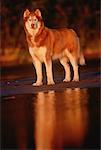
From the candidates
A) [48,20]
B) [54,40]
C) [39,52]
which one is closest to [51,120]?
[39,52]

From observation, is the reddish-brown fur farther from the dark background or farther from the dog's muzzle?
the dark background

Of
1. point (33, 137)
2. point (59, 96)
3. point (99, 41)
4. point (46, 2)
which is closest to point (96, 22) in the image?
point (99, 41)

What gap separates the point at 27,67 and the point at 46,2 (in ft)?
12.3

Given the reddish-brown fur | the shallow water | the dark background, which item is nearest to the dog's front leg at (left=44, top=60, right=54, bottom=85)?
the reddish-brown fur

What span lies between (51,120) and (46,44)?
18.7ft

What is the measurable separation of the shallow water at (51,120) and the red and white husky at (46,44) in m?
1.59

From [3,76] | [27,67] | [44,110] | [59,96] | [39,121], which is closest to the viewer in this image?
[39,121]

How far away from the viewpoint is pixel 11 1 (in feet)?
96.0

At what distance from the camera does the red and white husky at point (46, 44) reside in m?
18.8

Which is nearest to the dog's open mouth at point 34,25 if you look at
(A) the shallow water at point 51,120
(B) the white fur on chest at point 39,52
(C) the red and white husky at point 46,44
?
(C) the red and white husky at point 46,44

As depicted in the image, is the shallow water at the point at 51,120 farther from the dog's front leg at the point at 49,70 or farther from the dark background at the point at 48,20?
the dark background at the point at 48,20

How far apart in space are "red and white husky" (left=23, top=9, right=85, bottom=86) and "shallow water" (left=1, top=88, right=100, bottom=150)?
1.59 meters

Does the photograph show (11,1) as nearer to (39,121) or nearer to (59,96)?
(59,96)

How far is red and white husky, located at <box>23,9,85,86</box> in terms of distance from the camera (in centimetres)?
1875
